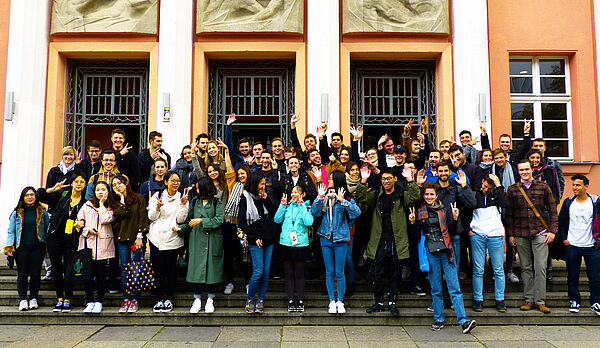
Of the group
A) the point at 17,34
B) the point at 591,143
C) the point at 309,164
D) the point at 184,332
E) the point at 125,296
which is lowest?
the point at 184,332

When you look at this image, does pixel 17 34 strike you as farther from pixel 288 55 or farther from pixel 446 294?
pixel 446 294

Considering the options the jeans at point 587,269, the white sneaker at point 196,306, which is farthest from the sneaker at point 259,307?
the jeans at point 587,269

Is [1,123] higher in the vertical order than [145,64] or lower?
lower

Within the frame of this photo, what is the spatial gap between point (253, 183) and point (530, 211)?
13.4 feet

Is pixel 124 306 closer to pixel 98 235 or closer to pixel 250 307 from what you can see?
pixel 98 235

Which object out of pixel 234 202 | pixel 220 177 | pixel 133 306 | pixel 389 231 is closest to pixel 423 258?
pixel 389 231

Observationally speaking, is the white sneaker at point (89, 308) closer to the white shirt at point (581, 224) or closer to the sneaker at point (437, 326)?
the sneaker at point (437, 326)

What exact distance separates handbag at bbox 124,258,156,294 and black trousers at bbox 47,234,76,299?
3.03 ft

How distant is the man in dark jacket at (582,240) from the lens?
6086mm

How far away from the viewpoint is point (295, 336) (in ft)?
18.0

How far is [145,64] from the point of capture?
10.1m

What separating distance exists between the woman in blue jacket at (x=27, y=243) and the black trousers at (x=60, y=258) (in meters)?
0.21

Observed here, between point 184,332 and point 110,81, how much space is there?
23.1 feet

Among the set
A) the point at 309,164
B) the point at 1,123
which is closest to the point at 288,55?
the point at 309,164
